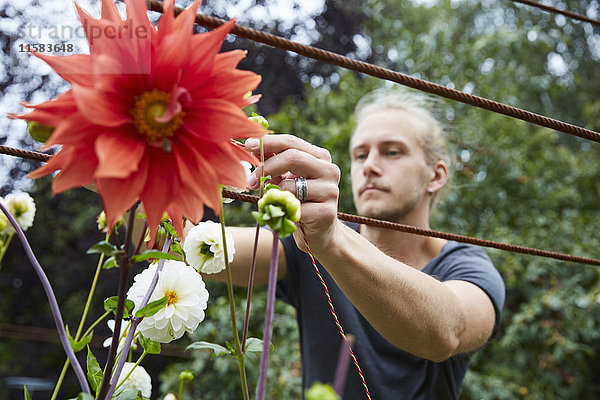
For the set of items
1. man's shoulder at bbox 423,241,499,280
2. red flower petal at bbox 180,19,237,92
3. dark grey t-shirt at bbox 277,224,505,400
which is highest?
red flower petal at bbox 180,19,237,92

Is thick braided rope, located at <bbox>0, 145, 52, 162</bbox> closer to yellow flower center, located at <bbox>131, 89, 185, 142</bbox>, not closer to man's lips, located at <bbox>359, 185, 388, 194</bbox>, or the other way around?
yellow flower center, located at <bbox>131, 89, 185, 142</bbox>

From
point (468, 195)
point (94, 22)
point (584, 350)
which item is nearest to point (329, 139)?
point (468, 195)

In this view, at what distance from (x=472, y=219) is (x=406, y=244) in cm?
184

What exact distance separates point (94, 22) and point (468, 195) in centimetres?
310

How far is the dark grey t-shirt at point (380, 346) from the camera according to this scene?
4.25ft

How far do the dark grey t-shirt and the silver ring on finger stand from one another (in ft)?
2.27

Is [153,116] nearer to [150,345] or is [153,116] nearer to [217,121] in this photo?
[217,121]

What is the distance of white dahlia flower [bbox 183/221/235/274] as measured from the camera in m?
0.50

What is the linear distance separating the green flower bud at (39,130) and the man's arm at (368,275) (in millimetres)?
236

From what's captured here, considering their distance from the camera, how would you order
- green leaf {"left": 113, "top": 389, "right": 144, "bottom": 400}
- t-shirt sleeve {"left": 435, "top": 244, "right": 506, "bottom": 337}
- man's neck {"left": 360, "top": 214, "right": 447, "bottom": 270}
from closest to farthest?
green leaf {"left": 113, "top": 389, "right": 144, "bottom": 400} → t-shirt sleeve {"left": 435, "top": 244, "right": 506, "bottom": 337} → man's neck {"left": 360, "top": 214, "right": 447, "bottom": 270}

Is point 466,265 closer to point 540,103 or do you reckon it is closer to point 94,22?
point 94,22

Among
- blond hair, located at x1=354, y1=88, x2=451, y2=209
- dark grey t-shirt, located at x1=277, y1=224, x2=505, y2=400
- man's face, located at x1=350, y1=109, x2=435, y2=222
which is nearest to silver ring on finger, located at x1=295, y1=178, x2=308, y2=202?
dark grey t-shirt, located at x1=277, y1=224, x2=505, y2=400

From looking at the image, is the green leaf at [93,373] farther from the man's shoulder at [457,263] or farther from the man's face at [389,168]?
the man's face at [389,168]

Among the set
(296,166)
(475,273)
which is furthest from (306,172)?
(475,273)
